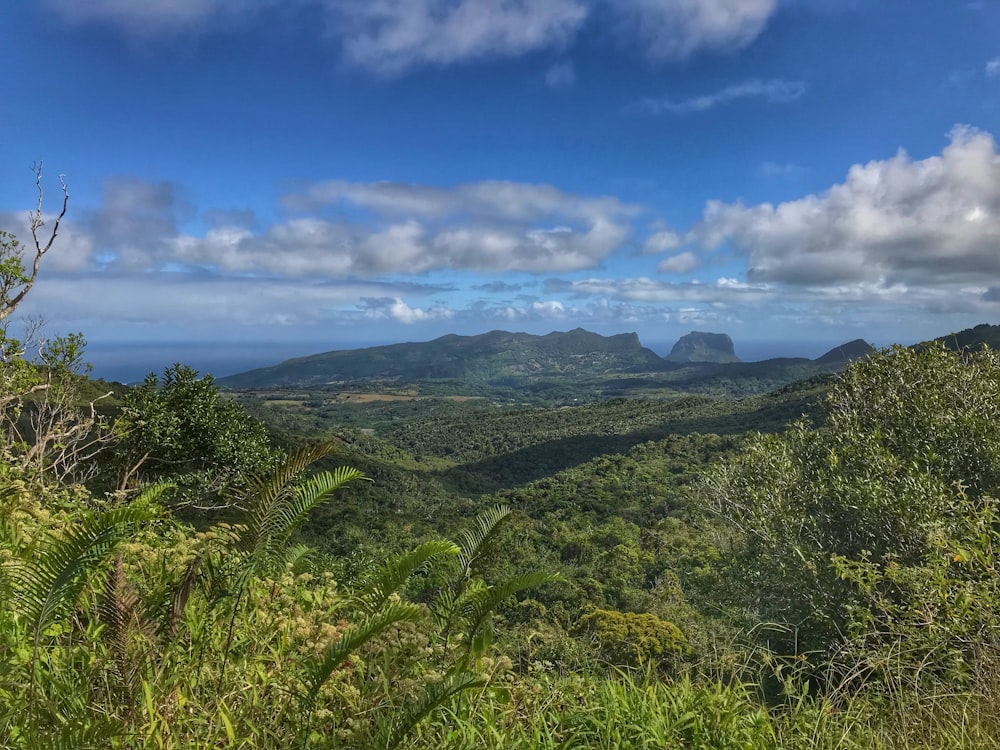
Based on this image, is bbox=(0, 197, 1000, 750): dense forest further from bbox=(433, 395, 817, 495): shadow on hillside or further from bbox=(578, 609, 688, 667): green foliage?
bbox=(433, 395, 817, 495): shadow on hillside

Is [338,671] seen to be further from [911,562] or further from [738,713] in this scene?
[911,562]

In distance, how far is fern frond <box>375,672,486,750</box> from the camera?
2059 millimetres

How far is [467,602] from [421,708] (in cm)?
58

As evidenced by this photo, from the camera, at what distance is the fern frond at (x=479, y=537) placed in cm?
260

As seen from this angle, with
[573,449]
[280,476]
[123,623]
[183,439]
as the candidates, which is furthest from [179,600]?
[573,449]

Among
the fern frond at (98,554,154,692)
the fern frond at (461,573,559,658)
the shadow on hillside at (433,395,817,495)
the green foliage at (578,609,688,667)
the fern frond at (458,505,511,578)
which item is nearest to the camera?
the fern frond at (98,554,154,692)

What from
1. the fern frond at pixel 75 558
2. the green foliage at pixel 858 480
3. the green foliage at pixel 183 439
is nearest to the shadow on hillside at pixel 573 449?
the green foliage at pixel 183 439

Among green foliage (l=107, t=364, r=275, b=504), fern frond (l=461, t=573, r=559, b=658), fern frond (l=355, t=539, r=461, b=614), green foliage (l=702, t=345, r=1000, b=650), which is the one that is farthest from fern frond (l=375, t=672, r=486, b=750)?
green foliage (l=107, t=364, r=275, b=504)

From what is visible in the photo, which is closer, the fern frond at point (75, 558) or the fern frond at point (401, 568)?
the fern frond at point (75, 558)

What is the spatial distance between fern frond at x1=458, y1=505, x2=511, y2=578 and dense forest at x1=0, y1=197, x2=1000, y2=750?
0.7 inches

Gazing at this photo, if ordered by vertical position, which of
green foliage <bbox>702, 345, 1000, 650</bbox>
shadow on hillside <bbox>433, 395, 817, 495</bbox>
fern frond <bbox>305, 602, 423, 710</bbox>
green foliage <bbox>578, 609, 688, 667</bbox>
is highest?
fern frond <bbox>305, 602, 423, 710</bbox>

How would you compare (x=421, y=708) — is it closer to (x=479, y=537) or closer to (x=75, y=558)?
(x=479, y=537)

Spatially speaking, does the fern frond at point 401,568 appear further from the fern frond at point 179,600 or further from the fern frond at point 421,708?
the fern frond at point 179,600

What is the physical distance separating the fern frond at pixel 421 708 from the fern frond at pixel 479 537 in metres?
0.48
